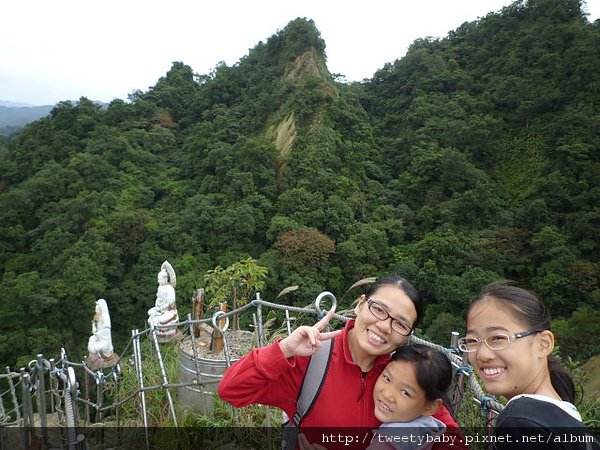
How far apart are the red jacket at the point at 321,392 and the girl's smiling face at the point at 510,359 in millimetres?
293

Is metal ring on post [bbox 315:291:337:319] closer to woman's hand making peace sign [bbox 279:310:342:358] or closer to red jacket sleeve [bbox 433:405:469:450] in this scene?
woman's hand making peace sign [bbox 279:310:342:358]

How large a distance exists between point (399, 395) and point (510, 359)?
311mm

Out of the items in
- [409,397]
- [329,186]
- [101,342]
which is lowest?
[101,342]

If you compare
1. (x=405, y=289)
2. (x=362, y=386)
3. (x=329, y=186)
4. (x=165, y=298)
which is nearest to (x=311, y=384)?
(x=362, y=386)

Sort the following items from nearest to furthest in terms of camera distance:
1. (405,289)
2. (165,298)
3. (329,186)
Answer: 1. (405,289)
2. (165,298)
3. (329,186)

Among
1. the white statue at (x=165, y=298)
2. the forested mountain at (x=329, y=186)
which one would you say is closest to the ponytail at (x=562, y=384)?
the white statue at (x=165, y=298)

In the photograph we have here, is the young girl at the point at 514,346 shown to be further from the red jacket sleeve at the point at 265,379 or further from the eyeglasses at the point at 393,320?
the red jacket sleeve at the point at 265,379

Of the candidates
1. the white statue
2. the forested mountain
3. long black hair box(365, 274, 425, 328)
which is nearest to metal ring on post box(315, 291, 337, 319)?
long black hair box(365, 274, 425, 328)

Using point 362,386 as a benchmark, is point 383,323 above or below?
above

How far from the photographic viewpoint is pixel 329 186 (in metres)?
18.0

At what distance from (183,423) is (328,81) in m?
23.4

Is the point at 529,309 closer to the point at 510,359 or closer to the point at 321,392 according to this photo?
the point at 510,359

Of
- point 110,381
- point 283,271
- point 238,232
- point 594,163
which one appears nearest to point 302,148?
point 238,232

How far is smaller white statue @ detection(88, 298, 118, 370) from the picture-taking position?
19.5 ft
